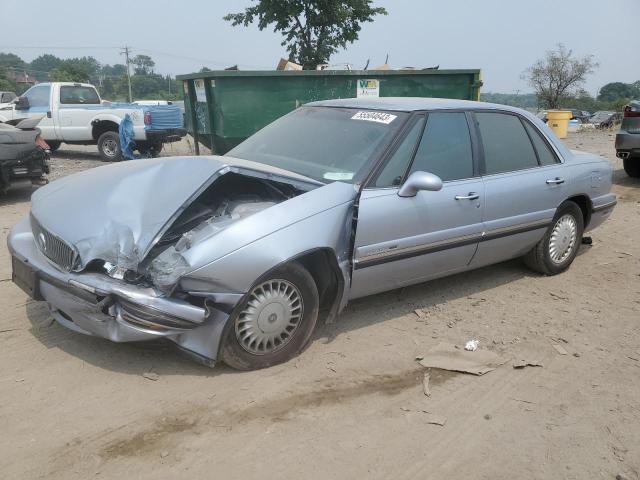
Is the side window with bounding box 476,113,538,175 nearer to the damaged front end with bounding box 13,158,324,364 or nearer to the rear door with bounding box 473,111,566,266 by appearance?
the rear door with bounding box 473,111,566,266

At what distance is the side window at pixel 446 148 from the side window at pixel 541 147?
883 millimetres

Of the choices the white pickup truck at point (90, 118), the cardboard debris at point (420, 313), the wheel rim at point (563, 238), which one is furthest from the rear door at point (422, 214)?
the white pickup truck at point (90, 118)

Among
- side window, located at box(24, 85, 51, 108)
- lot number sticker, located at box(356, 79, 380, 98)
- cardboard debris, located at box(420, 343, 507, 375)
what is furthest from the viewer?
side window, located at box(24, 85, 51, 108)

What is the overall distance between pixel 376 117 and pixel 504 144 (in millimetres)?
1267

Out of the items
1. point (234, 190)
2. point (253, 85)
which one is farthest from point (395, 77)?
point (234, 190)

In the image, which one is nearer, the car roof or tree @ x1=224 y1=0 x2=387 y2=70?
the car roof

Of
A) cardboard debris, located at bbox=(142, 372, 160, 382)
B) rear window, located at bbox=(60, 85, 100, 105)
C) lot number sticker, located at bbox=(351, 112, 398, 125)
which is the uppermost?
rear window, located at bbox=(60, 85, 100, 105)

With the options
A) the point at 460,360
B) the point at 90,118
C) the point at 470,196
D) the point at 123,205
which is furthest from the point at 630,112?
the point at 90,118

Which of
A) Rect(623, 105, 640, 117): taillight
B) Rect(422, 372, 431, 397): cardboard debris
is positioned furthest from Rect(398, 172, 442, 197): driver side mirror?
Rect(623, 105, 640, 117): taillight

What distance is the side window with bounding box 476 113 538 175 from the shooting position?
4.59 m

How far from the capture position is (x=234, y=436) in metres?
2.82

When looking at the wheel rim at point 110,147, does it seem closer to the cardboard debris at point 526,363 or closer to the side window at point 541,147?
the side window at point 541,147

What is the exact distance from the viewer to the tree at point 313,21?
1886cm

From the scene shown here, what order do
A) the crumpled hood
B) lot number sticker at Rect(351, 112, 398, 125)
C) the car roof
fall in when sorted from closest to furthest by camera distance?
the crumpled hood
lot number sticker at Rect(351, 112, 398, 125)
the car roof
